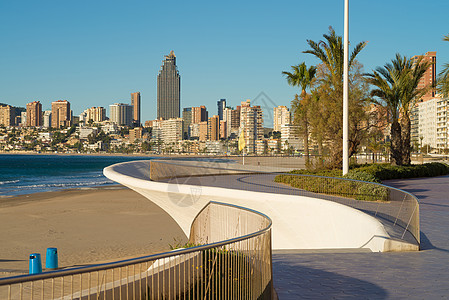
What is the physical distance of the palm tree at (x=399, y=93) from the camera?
26891 mm

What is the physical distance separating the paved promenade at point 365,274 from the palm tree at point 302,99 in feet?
60.8

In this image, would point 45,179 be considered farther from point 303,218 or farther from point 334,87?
point 303,218

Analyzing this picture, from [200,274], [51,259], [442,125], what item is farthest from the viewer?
[442,125]

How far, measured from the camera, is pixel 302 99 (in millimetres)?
28703

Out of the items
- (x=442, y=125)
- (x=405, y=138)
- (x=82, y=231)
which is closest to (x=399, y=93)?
(x=405, y=138)

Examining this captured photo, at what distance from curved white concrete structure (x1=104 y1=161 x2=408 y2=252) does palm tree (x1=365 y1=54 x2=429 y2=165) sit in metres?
17.6

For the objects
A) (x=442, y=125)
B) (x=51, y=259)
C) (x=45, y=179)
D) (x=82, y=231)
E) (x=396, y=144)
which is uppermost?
Answer: (x=442, y=125)

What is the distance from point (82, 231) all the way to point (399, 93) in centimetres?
2120

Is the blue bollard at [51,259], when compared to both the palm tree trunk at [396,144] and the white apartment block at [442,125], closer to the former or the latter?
the palm tree trunk at [396,144]

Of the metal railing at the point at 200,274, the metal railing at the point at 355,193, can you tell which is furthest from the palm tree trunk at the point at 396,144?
the metal railing at the point at 200,274

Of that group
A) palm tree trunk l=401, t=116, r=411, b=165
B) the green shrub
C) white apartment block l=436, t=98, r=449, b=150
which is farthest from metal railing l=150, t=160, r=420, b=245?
white apartment block l=436, t=98, r=449, b=150

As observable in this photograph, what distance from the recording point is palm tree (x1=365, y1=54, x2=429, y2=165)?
88.2 ft

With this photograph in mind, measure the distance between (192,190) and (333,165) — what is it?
39.7 ft

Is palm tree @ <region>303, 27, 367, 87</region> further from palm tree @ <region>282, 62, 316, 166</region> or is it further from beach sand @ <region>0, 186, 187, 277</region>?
beach sand @ <region>0, 186, 187, 277</region>
